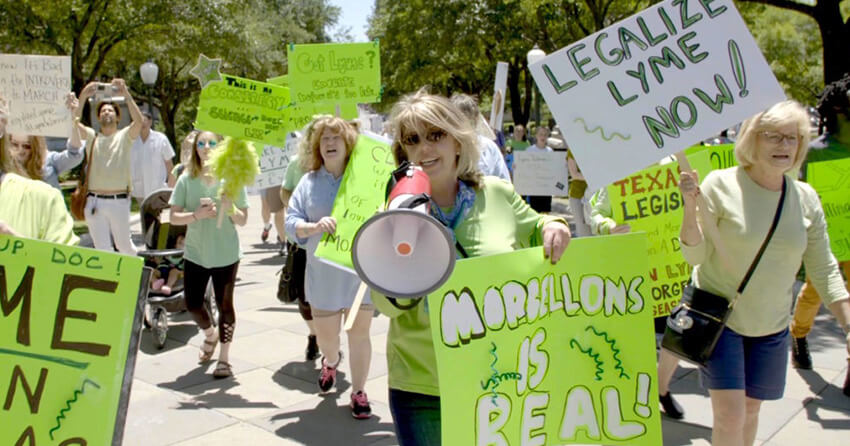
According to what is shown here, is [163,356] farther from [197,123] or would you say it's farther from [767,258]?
[767,258]

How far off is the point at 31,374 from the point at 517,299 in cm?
157

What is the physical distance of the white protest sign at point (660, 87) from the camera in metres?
2.89

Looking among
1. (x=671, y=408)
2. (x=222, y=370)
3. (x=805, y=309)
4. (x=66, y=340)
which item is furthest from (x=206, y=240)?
(x=805, y=309)

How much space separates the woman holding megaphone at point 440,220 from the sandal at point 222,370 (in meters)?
3.28

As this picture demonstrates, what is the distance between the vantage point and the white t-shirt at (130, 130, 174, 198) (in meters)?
8.78

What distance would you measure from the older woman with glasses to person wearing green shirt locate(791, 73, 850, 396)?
88.3 inches

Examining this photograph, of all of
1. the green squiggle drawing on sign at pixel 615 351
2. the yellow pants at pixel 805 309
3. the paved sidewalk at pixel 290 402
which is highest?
the green squiggle drawing on sign at pixel 615 351

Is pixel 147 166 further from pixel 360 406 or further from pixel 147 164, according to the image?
pixel 360 406

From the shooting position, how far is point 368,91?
584cm

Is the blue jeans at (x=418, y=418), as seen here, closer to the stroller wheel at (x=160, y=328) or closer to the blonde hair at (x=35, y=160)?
the blonde hair at (x=35, y=160)

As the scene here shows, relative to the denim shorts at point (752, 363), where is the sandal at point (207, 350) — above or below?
below

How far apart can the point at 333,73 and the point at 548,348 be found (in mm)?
3717

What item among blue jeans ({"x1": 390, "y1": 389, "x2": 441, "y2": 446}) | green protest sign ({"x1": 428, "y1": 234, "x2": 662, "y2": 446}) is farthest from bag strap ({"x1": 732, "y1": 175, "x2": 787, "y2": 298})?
blue jeans ({"x1": 390, "y1": 389, "x2": 441, "y2": 446})

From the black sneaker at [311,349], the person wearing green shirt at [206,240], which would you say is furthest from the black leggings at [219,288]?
the black sneaker at [311,349]
